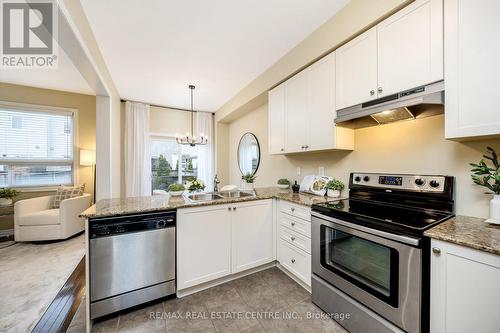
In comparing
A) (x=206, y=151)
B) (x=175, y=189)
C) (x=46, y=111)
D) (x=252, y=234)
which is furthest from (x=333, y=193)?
(x=46, y=111)

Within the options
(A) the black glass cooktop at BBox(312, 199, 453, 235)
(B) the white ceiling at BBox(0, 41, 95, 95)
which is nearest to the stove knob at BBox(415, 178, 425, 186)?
(A) the black glass cooktop at BBox(312, 199, 453, 235)

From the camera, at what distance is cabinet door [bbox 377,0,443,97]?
1344mm

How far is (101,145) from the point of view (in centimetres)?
309

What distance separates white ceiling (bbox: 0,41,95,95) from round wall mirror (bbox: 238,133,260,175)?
3091mm

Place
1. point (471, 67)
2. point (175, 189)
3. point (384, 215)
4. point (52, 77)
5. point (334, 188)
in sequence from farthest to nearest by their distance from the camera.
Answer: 1. point (52, 77)
2. point (175, 189)
3. point (334, 188)
4. point (384, 215)
5. point (471, 67)

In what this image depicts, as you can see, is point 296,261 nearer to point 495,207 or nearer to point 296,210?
point 296,210

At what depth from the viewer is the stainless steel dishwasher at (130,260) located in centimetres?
164

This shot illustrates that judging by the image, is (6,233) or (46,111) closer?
(6,233)

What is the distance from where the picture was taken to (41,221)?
3.26m

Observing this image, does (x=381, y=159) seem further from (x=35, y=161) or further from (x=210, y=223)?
(x=35, y=161)

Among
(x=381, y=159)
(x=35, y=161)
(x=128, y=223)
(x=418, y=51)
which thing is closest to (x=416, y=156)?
(x=381, y=159)

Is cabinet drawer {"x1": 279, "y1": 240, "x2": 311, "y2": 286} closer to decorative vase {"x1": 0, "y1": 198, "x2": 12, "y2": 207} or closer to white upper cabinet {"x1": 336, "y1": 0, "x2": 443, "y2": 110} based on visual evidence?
white upper cabinet {"x1": 336, "y1": 0, "x2": 443, "y2": 110}

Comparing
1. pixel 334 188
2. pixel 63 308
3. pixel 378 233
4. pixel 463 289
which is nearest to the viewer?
pixel 463 289

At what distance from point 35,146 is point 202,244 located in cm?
444
